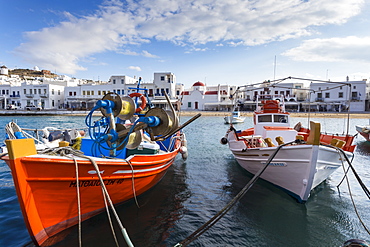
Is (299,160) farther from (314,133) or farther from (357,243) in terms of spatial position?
(357,243)

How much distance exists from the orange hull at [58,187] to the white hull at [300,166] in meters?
4.91

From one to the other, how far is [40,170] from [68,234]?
1.96 meters

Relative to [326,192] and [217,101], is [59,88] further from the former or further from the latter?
[326,192]

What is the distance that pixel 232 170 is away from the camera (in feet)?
38.2

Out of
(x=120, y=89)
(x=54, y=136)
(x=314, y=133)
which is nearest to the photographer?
(x=314, y=133)

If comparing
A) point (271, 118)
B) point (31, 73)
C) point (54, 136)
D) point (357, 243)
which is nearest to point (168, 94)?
point (271, 118)

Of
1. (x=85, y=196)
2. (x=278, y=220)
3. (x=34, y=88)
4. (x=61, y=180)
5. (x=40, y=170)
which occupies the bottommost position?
(x=278, y=220)

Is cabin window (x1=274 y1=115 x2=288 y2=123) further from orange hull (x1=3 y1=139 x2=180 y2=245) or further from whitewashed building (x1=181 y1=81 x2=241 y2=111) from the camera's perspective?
whitewashed building (x1=181 y1=81 x2=241 y2=111)

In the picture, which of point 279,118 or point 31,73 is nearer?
point 279,118

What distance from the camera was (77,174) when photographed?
16.1ft

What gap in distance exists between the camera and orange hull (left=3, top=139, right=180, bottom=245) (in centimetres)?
452

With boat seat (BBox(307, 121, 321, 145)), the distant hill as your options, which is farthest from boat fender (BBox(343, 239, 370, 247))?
the distant hill

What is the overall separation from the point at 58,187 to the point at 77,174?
0.61m

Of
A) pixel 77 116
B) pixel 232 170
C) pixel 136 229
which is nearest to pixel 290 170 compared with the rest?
pixel 232 170
